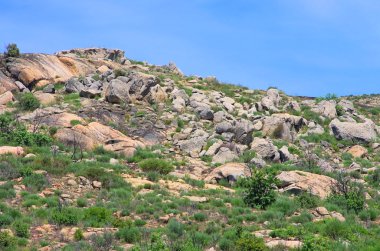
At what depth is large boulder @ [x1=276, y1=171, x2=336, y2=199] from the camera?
23.1 metres

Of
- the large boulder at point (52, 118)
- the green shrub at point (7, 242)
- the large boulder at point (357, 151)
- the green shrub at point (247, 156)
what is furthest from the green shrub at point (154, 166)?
the large boulder at point (357, 151)

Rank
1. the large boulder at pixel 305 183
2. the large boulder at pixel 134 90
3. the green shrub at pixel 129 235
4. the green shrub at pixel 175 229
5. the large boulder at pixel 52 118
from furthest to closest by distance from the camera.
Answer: the large boulder at pixel 134 90 → the large boulder at pixel 52 118 → the large boulder at pixel 305 183 → the green shrub at pixel 175 229 → the green shrub at pixel 129 235

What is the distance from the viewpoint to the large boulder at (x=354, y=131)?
34156 millimetres

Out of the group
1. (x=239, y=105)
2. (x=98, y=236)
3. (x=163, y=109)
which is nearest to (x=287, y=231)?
(x=98, y=236)

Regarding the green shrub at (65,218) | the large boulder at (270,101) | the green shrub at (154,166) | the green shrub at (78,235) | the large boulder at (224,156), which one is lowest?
the green shrub at (78,235)

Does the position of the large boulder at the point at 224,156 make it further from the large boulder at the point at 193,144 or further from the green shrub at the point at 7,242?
the green shrub at the point at 7,242

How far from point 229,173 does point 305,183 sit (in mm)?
3541

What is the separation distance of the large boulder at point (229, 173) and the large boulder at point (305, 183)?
1.70 metres

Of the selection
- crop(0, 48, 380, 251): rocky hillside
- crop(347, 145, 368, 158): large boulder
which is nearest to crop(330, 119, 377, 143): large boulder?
crop(0, 48, 380, 251): rocky hillside

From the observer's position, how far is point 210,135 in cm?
3095

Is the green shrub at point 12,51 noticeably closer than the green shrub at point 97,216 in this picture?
No

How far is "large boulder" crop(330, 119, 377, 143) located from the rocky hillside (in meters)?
0.09

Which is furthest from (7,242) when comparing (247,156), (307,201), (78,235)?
(247,156)

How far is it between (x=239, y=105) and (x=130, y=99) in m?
8.63
